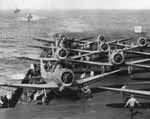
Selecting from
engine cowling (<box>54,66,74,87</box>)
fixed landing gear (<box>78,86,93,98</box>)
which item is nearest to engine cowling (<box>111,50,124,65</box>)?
fixed landing gear (<box>78,86,93,98</box>)

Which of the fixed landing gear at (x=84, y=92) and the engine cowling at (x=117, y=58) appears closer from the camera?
the fixed landing gear at (x=84, y=92)

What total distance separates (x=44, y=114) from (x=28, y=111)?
4.46ft

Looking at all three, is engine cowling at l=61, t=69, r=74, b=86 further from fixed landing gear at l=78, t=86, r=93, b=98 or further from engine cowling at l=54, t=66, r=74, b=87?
fixed landing gear at l=78, t=86, r=93, b=98

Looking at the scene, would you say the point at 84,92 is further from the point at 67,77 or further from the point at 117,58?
the point at 117,58

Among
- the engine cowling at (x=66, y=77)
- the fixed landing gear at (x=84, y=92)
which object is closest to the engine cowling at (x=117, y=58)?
the fixed landing gear at (x=84, y=92)

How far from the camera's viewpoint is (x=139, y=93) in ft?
65.8

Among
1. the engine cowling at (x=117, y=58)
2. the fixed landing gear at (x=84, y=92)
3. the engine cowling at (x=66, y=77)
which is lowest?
the fixed landing gear at (x=84, y=92)

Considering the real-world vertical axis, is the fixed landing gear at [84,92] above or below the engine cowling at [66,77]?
below

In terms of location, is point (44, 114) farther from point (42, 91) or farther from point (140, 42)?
point (140, 42)

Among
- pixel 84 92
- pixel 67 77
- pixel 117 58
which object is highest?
pixel 117 58

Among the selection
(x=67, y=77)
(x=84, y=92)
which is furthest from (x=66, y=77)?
(x=84, y=92)

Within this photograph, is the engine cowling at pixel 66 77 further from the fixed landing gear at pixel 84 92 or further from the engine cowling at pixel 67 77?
the fixed landing gear at pixel 84 92

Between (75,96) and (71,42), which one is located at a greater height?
(71,42)

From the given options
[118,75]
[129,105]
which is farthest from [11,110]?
[118,75]
